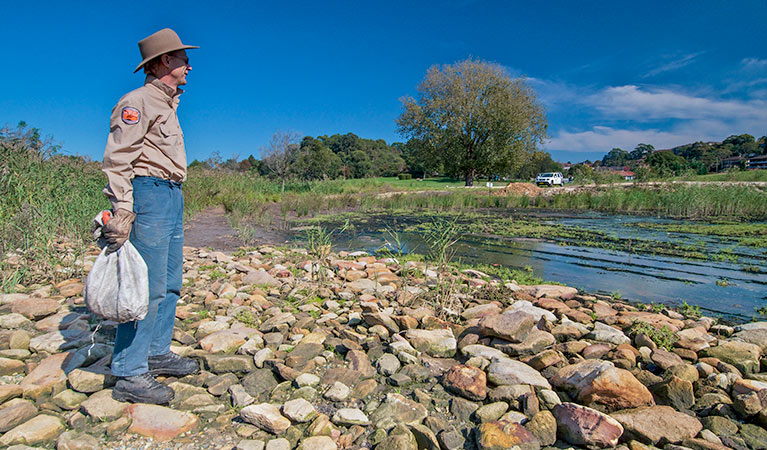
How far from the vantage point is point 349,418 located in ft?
6.38

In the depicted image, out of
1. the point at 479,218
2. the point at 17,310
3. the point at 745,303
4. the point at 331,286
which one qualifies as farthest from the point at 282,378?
the point at 479,218

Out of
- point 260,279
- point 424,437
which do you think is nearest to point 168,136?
point 424,437

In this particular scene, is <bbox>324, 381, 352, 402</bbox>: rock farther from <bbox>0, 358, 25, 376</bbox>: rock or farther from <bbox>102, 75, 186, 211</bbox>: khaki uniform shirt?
<bbox>0, 358, 25, 376</bbox>: rock

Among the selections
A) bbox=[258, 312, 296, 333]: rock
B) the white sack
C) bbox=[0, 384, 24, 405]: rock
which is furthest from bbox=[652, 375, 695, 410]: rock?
bbox=[0, 384, 24, 405]: rock

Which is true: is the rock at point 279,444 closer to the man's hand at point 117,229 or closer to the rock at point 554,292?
the man's hand at point 117,229

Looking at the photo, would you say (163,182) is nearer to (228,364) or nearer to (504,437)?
(228,364)

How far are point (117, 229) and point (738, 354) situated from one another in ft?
11.7

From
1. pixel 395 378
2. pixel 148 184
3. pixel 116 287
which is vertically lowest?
pixel 395 378

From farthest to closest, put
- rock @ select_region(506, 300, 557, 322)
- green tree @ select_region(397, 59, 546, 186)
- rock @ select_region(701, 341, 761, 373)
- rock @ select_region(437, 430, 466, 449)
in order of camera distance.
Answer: green tree @ select_region(397, 59, 546, 186) → rock @ select_region(506, 300, 557, 322) → rock @ select_region(701, 341, 761, 373) → rock @ select_region(437, 430, 466, 449)

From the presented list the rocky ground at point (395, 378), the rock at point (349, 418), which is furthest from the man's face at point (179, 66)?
the rock at point (349, 418)

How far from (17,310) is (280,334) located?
6.90ft

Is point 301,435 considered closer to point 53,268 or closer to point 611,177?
point 53,268

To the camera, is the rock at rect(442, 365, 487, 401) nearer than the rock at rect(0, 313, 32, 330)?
Yes

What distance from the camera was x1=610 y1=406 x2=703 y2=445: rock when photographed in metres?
1.81
